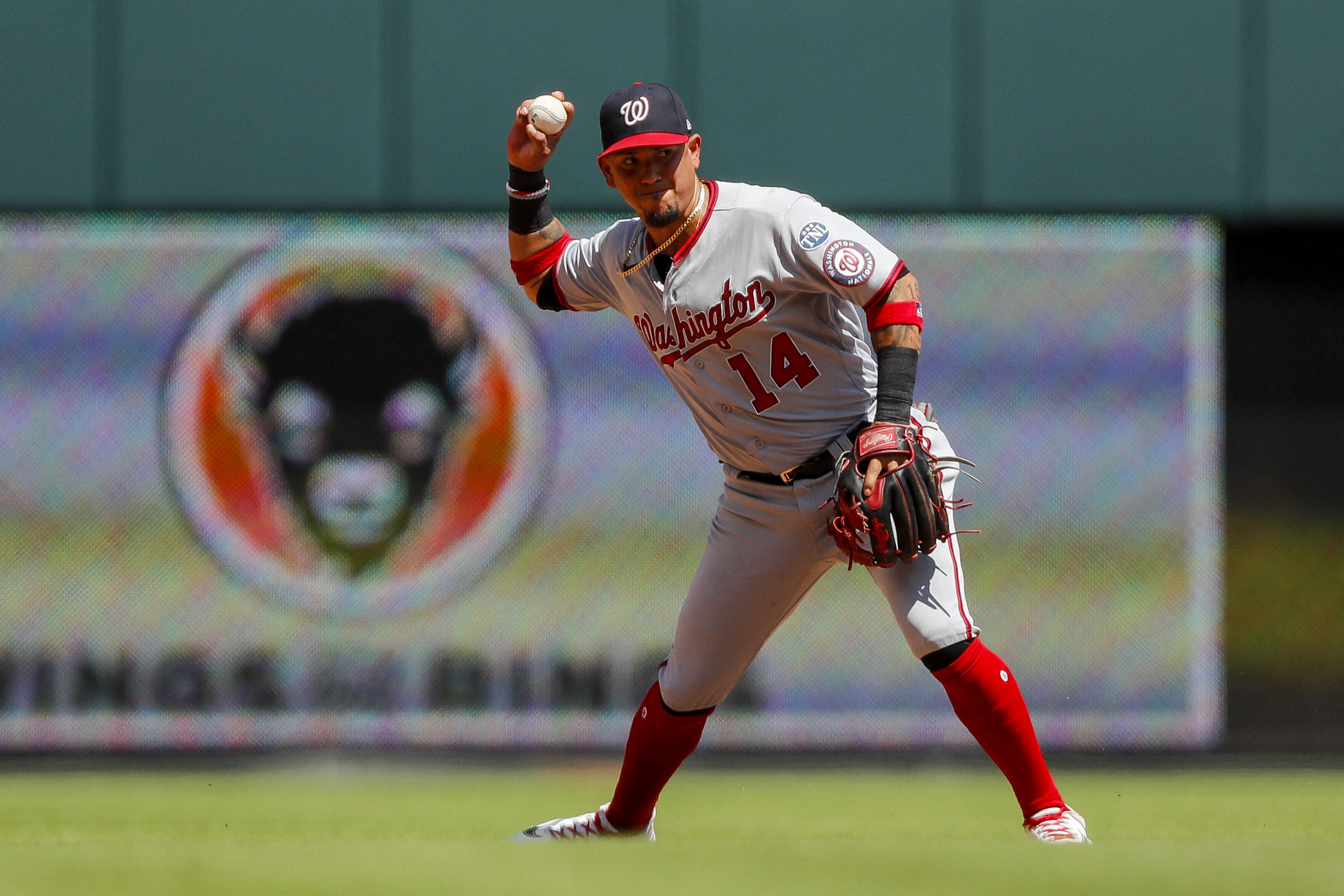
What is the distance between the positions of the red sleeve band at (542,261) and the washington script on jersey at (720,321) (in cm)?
42

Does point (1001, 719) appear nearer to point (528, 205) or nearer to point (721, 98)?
point (528, 205)

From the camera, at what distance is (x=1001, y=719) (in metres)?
2.76

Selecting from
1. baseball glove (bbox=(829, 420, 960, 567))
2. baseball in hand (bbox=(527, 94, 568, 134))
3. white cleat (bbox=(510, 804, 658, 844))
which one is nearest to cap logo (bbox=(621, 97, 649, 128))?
baseball in hand (bbox=(527, 94, 568, 134))

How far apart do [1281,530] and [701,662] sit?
3479mm

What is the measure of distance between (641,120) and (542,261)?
553 mm

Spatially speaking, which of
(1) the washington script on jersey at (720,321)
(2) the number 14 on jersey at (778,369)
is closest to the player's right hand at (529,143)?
(1) the washington script on jersey at (720,321)

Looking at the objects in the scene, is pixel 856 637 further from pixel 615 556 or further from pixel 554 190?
pixel 554 190

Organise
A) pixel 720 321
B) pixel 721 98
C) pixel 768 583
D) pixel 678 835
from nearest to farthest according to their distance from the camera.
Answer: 1. pixel 720 321
2. pixel 768 583
3. pixel 678 835
4. pixel 721 98

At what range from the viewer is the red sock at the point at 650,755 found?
3121 mm

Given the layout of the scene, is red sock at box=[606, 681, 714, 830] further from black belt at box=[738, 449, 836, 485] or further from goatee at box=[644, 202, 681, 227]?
goatee at box=[644, 202, 681, 227]

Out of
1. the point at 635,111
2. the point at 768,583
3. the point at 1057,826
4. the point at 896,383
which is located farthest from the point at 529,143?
the point at 1057,826

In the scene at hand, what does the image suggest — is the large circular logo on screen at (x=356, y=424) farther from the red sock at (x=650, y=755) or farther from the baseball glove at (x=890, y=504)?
the baseball glove at (x=890, y=504)

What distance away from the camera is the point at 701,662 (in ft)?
9.89

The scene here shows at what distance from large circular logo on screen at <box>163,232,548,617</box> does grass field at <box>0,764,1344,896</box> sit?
852mm
